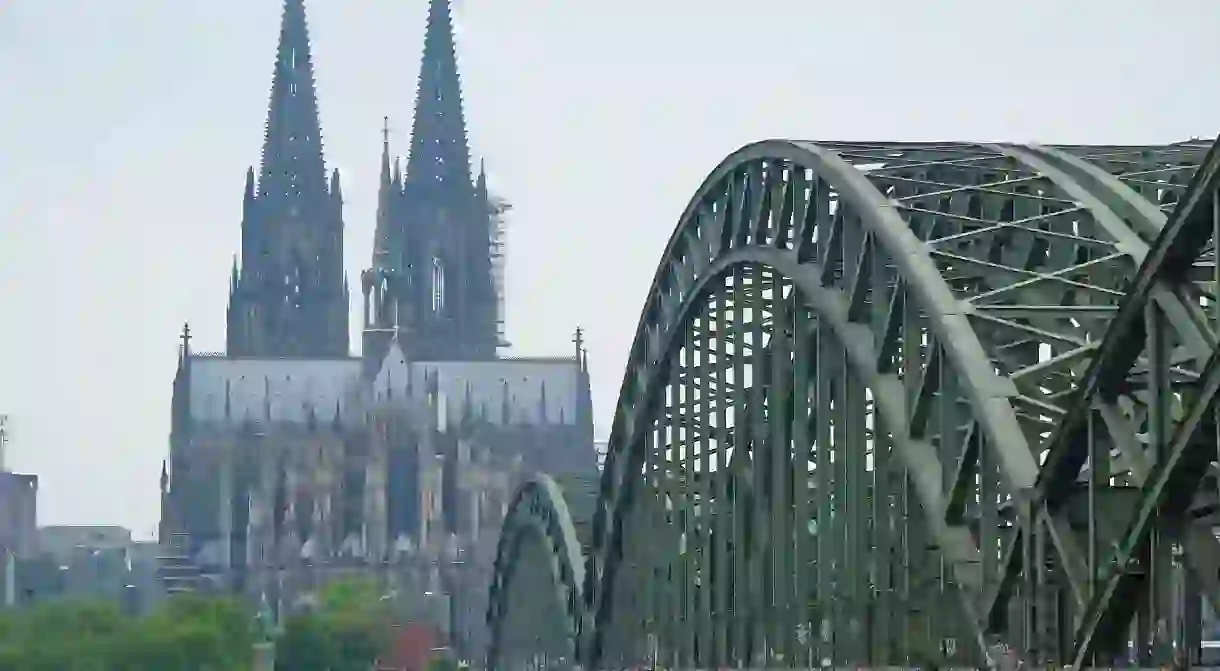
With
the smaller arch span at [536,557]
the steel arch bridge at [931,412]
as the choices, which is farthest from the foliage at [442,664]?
the steel arch bridge at [931,412]

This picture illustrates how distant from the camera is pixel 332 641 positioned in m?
150

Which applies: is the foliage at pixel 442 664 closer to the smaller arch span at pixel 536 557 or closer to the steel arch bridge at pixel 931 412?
the smaller arch span at pixel 536 557

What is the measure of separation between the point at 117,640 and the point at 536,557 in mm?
53592

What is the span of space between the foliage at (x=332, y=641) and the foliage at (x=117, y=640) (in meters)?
1.86

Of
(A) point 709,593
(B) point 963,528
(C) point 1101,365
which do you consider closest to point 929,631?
(B) point 963,528

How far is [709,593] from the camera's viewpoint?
49156 millimetres

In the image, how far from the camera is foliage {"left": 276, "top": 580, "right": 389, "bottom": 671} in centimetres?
14738

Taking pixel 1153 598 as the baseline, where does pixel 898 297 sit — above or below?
above

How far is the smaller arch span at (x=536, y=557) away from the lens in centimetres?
7337

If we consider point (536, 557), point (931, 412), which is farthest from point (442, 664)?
point (931, 412)

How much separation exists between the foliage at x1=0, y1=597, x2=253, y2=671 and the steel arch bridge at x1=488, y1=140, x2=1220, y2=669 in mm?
74622

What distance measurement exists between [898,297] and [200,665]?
105 metres

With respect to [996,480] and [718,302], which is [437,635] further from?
[996,480]

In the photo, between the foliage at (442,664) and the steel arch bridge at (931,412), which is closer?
the steel arch bridge at (931,412)
